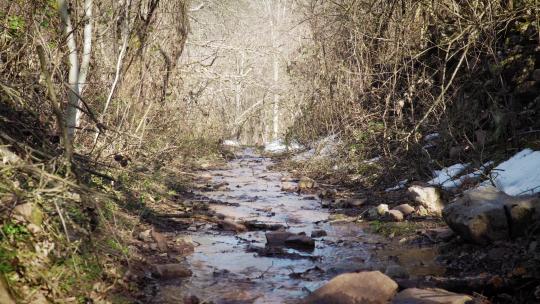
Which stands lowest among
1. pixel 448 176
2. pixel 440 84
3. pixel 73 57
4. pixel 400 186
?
pixel 400 186

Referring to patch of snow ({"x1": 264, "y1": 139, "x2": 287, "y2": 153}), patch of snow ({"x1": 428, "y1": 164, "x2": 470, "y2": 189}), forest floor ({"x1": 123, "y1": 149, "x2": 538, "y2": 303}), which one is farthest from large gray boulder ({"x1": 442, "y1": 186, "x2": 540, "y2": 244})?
patch of snow ({"x1": 264, "y1": 139, "x2": 287, "y2": 153})

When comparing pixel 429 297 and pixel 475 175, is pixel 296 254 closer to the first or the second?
pixel 429 297

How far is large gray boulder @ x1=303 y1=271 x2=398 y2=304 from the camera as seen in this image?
3359 mm

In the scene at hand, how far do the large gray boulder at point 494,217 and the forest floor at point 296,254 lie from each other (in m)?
0.12

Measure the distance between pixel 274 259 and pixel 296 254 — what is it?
278 mm

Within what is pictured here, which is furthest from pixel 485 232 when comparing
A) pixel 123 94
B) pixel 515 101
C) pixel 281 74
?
pixel 281 74

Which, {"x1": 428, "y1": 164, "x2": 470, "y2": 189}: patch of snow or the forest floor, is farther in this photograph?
{"x1": 428, "y1": 164, "x2": 470, "y2": 189}: patch of snow

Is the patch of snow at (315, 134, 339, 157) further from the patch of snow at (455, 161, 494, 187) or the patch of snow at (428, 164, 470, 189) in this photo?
the patch of snow at (455, 161, 494, 187)

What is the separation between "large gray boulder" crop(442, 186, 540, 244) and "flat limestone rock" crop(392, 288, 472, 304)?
1.30 meters

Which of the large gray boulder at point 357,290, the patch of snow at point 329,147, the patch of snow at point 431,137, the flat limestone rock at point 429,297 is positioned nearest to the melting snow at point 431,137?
the patch of snow at point 431,137

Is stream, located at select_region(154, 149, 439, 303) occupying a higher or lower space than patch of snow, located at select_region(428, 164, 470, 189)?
lower

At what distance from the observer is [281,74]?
32438 mm

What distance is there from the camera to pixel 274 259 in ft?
15.6

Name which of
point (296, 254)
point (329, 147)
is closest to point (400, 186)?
point (296, 254)
